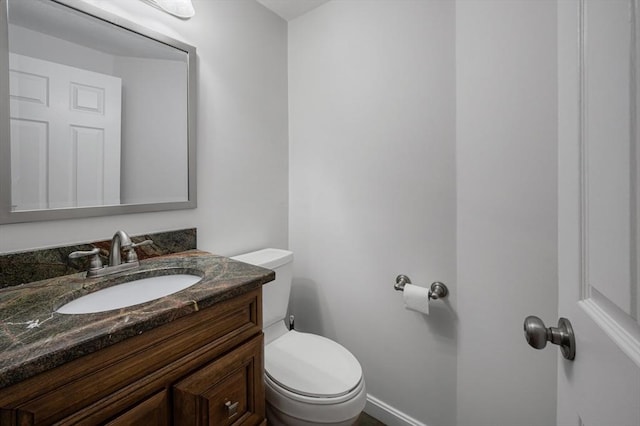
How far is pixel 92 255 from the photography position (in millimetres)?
1039

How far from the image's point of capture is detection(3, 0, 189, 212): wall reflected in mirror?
37.2 inches

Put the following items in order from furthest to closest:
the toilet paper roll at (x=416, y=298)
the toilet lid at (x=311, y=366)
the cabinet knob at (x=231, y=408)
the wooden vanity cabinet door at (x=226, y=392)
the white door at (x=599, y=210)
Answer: the toilet paper roll at (x=416, y=298)
the toilet lid at (x=311, y=366)
the cabinet knob at (x=231, y=408)
the wooden vanity cabinet door at (x=226, y=392)
the white door at (x=599, y=210)

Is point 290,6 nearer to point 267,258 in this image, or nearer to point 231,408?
point 267,258

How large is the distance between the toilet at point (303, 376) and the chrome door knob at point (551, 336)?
793 millimetres

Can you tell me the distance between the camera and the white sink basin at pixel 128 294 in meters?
0.87

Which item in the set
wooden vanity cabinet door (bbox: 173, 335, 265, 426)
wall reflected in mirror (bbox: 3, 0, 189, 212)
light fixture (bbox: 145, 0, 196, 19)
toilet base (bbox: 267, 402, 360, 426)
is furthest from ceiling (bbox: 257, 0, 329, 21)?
toilet base (bbox: 267, 402, 360, 426)

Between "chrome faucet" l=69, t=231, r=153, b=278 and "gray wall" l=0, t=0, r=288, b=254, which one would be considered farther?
"gray wall" l=0, t=0, r=288, b=254

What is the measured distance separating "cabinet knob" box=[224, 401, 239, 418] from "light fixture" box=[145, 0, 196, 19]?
5.02ft

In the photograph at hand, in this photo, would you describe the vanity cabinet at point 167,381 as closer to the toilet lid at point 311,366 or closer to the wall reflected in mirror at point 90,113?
the toilet lid at point 311,366

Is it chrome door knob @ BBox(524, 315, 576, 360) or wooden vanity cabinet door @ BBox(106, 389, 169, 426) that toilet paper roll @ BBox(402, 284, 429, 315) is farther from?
wooden vanity cabinet door @ BBox(106, 389, 169, 426)

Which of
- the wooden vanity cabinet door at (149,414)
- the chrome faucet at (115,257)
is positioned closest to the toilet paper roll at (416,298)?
the wooden vanity cabinet door at (149,414)

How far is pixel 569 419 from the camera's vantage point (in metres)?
0.52

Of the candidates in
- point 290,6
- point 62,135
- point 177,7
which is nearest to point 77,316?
point 62,135

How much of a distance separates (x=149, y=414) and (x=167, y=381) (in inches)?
2.9
